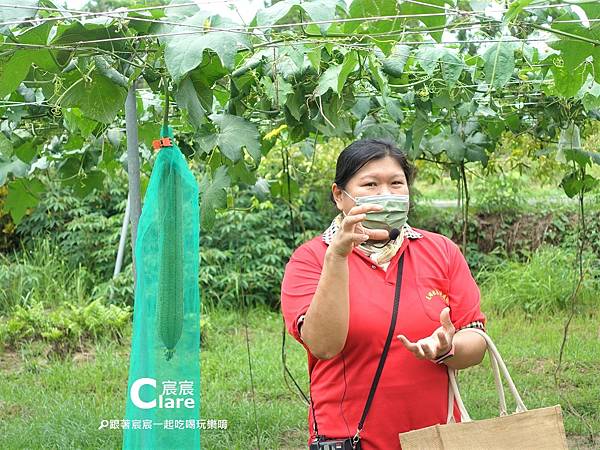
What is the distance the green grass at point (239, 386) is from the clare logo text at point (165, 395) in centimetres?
186

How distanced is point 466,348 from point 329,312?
0.33 m

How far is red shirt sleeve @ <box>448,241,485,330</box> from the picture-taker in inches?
84.2

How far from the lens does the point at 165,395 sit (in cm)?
257

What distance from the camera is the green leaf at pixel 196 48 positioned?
6.66ft

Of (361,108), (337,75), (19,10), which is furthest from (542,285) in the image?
(19,10)

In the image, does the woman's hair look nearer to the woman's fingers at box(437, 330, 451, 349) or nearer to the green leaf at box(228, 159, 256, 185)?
the woman's fingers at box(437, 330, 451, 349)

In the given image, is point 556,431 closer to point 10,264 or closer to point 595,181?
point 595,181

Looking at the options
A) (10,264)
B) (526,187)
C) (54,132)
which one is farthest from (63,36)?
(526,187)

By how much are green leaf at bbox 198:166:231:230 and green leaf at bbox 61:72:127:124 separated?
21.3 inches

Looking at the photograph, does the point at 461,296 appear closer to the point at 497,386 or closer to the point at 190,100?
the point at 497,386

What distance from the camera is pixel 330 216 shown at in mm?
8773

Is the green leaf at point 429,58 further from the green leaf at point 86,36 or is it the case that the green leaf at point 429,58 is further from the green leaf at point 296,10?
the green leaf at point 86,36

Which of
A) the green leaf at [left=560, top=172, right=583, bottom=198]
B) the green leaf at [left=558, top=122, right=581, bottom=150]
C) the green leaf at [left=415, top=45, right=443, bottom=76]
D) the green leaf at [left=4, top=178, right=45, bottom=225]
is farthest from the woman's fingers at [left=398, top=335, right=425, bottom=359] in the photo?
the green leaf at [left=4, top=178, right=45, bottom=225]

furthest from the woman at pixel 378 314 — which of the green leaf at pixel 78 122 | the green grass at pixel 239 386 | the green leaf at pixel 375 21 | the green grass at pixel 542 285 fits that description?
the green grass at pixel 542 285
